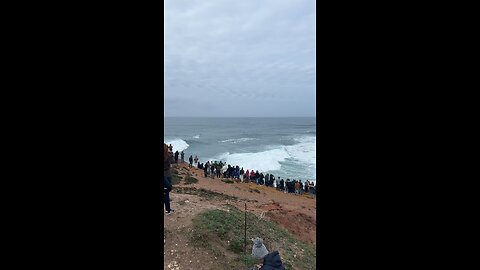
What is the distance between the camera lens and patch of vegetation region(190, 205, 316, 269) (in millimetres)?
6297

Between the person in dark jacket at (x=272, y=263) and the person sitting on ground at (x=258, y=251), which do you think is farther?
the person sitting on ground at (x=258, y=251)

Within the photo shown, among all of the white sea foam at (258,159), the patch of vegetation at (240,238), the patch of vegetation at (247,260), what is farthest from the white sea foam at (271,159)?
the patch of vegetation at (247,260)

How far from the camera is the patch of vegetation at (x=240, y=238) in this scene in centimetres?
630

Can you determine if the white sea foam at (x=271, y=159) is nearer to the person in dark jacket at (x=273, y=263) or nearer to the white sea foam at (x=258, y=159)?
the white sea foam at (x=258, y=159)

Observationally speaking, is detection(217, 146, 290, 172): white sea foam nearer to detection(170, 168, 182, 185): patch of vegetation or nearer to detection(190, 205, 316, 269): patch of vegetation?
detection(170, 168, 182, 185): patch of vegetation

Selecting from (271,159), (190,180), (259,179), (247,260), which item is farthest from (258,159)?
(247,260)

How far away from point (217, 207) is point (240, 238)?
255 centimetres

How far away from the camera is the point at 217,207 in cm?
934

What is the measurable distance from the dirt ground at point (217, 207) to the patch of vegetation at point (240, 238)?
0.31 metres

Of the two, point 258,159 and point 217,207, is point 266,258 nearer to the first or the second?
point 217,207
